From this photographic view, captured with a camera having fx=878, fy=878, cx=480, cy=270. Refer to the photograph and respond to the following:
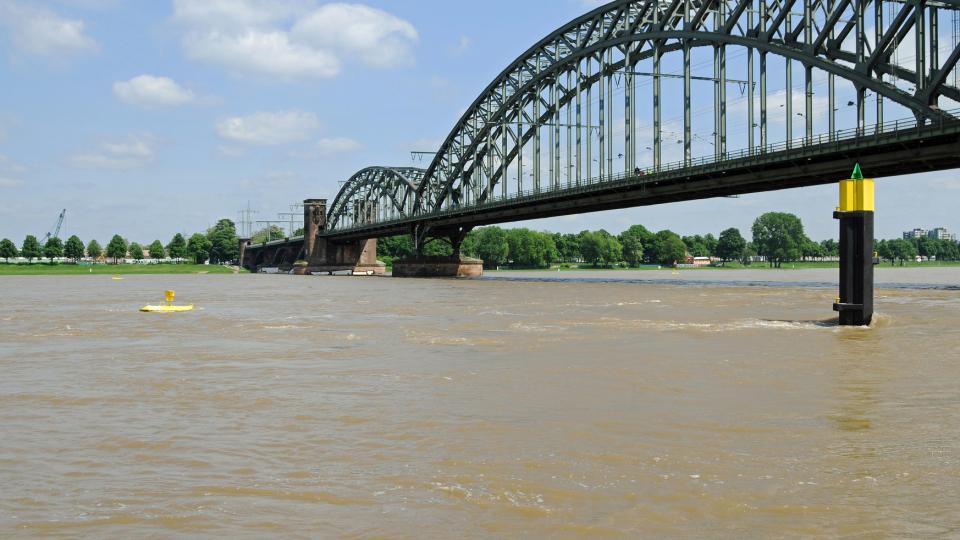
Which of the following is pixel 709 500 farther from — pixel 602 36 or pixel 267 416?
pixel 602 36

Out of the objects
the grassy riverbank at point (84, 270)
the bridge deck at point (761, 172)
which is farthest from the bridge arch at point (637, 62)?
the grassy riverbank at point (84, 270)

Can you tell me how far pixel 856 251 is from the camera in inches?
1093

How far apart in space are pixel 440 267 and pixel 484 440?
114931mm

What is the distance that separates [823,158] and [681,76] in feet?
86.4

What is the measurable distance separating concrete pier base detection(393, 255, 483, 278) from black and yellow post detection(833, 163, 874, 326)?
95441 millimetres

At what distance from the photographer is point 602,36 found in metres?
87.9

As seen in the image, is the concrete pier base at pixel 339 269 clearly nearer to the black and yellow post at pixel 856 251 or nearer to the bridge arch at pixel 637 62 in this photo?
the bridge arch at pixel 637 62

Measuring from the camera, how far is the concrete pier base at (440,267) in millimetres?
123925

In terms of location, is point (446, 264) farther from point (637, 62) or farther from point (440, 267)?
point (637, 62)

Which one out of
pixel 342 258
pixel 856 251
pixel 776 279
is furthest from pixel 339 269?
pixel 856 251

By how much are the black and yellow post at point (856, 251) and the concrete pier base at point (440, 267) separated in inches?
3758

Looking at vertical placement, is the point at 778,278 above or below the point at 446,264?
below

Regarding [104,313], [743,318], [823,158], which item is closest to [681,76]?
[823,158]

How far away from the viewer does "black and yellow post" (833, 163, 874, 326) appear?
2769 centimetres
